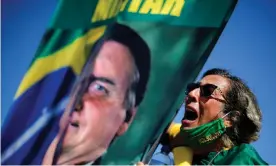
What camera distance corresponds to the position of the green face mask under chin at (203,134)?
2330 millimetres

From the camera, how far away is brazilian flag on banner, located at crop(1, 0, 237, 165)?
5.02ft

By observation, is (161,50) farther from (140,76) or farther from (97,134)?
(97,134)

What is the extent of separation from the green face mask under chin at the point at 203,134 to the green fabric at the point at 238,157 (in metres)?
0.09

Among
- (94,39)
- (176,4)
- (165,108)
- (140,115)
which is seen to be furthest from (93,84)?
(176,4)

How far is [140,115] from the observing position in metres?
1.91

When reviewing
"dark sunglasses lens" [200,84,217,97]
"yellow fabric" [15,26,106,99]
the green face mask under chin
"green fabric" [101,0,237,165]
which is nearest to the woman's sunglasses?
"dark sunglasses lens" [200,84,217,97]

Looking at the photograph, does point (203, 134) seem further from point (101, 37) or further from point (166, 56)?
point (101, 37)

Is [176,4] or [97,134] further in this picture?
[176,4]

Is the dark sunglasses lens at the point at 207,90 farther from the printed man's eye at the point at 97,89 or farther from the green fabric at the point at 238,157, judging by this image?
the printed man's eye at the point at 97,89

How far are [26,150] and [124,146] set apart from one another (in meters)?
0.52

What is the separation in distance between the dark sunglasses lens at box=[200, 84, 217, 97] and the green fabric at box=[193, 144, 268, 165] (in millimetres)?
355

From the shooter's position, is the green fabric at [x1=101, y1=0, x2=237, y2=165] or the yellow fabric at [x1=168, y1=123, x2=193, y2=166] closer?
the green fabric at [x1=101, y1=0, x2=237, y2=165]

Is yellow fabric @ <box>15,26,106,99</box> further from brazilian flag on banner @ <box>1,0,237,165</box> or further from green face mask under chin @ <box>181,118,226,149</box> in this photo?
green face mask under chin @ <box>181,118,226,149</box>

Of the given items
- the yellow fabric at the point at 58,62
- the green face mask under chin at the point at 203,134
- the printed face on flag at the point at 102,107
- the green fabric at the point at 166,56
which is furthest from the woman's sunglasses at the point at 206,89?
the yellow fabric at the point at 58,62
